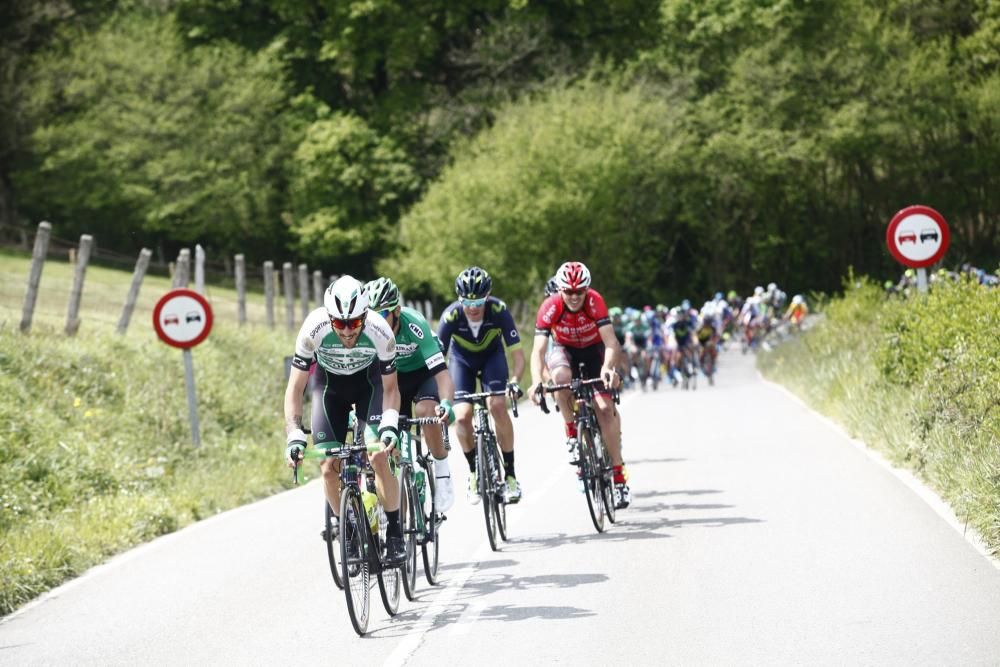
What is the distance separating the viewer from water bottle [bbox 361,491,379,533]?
8470 mm

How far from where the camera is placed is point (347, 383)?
8883 millimetres

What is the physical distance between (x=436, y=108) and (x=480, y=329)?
45.6 m

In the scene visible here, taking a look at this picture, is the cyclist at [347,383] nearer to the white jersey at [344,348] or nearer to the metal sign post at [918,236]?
the white jersey at [344,348]

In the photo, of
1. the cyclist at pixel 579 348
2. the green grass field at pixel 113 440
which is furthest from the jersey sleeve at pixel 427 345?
the green grass field at pixel 113 440

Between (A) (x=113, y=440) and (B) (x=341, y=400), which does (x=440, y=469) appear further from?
(A) (x=113, y=440)

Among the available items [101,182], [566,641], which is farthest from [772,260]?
[566,641]

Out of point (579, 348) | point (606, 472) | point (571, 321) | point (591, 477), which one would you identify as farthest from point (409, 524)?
point (579, 348)

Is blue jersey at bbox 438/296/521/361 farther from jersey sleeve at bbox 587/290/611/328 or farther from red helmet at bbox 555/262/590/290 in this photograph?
jersey sleeve at bbox 587/290/611/328

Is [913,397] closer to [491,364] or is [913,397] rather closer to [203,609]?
[491,364]

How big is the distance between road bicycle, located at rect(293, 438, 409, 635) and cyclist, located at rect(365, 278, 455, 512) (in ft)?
2.26

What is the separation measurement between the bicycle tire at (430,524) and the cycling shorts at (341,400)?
0.90 metres

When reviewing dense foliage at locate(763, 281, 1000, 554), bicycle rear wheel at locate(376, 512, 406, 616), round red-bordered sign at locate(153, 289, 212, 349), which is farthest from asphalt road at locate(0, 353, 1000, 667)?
round red-bordered sign at locate(153, 289, 212, 349)

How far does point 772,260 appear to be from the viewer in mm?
67625

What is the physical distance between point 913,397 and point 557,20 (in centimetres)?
4476
